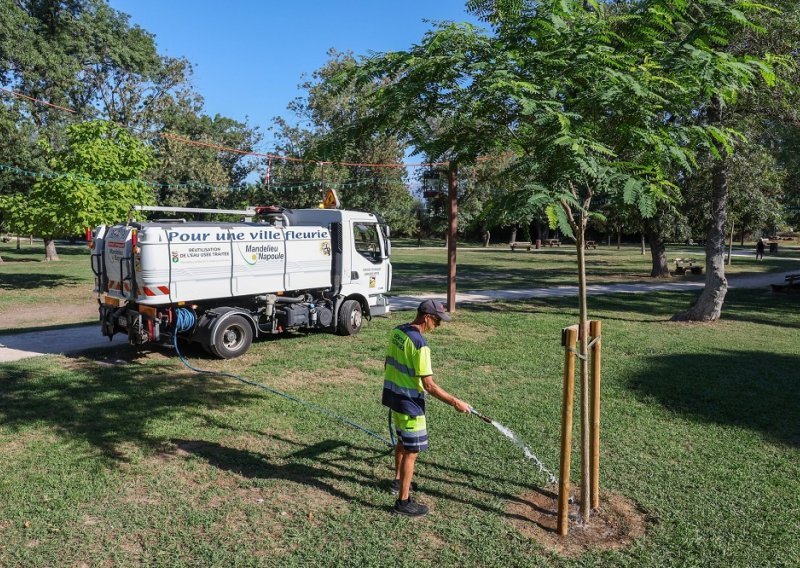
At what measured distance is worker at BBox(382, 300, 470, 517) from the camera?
507 cm

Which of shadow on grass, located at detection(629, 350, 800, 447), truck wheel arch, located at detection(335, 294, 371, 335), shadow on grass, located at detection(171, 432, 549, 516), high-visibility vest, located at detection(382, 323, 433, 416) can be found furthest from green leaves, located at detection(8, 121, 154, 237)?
high-visibility vest, located at detection(382, 323, 433, 416)

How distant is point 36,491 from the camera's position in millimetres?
5578

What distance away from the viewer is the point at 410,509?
5211 millimetres

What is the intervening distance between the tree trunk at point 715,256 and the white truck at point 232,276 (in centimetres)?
815

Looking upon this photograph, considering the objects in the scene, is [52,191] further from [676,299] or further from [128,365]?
[676,299]

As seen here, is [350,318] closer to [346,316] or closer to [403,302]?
[346,316]

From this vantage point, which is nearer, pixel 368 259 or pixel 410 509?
pixel 410 509

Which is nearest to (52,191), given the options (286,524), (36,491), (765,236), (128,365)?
(128,365)

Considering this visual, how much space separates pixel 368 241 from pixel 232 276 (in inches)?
142

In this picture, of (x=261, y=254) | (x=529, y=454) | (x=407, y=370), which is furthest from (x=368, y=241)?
(x=407, y=370)

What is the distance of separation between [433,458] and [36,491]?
3633 millimetres

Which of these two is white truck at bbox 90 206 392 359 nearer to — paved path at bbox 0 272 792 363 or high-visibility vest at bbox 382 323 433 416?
paved path at bbox 0 272 792 363

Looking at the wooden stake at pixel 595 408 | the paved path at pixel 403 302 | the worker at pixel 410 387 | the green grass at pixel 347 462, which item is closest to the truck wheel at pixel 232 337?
the green grass at pixel 347 462

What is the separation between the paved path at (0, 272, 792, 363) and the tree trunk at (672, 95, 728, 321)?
5.79 metres
